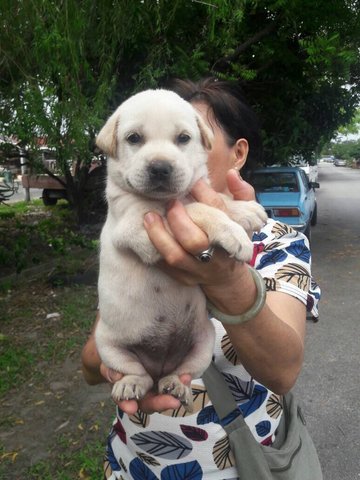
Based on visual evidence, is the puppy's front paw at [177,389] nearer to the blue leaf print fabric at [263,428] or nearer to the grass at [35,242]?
the blue leaf print fabric at [263,428]

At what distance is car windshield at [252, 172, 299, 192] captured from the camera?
955 cm

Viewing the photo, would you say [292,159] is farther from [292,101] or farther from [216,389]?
[216,389]

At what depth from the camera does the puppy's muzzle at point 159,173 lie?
1.58 m

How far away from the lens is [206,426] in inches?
66.7

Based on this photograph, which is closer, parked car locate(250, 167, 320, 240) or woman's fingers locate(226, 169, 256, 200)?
woman's fingers locate(226, 169, 256, 200)

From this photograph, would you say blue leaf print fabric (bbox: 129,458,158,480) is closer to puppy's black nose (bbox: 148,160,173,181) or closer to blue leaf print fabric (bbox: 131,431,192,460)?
blue leaf print fabric (bbox: 131,431,192,460)

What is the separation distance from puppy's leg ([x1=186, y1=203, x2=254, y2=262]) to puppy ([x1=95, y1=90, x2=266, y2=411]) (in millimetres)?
45

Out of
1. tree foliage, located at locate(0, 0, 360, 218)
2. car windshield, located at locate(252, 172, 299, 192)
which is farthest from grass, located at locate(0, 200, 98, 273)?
car windshield, located at locate(252, 172, 299, 192)

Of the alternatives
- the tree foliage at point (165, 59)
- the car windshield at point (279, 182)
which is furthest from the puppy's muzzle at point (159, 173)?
the car windshield at point (279, 182)

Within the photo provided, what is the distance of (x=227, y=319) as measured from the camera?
1501 mm

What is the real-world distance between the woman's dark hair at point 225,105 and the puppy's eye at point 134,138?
72 cm

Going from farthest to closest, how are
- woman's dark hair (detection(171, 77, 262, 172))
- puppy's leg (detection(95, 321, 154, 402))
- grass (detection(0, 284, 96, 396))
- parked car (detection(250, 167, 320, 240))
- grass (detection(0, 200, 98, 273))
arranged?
1. parked car (detection(250, 167, 320, 240))
2. grass (detection(0, 200, 98, 273))
3. grass (detection(0, 284, 96, 396))
4. woman's dark hair (detection(171, 77, 262, 172))
5. puppy's leg (detection(95, 321, 154, 402))

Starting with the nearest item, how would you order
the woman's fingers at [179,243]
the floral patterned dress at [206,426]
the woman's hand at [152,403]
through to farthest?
1. the woman's fingers at [179,243]
2. the woman's hand at [152,403]
3. the floral patterned dress at [206,426]

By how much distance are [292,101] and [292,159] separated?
2125mm
